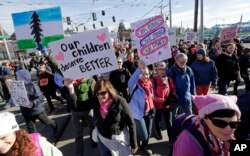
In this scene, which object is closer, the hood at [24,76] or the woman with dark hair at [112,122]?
the woman with dark hair at [112,122]

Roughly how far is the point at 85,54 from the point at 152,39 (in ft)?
5.32

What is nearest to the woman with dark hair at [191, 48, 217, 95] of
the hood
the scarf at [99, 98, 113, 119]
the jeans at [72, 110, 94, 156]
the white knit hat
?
the jeans at [72, 110, 94, 156]

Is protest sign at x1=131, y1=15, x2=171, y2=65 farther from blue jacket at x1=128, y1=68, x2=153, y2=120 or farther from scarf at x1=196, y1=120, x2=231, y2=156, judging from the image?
scarf at x1=196, y1=120, x2=231, y2=156

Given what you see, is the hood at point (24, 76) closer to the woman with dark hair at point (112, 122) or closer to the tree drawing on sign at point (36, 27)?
the tree drawing on sign at point (36, 27)

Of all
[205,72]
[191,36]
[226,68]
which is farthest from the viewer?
[191,36]

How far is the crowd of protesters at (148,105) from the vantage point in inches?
69.3

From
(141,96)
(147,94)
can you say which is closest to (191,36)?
(147,94)

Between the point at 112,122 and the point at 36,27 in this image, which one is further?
the point at 36,27

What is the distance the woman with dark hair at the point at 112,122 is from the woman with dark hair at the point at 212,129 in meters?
1.39

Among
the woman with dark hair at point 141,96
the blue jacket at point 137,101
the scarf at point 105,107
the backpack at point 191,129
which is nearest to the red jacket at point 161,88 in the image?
the woman with dark hair at point 141,96

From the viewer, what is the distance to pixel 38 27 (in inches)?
210

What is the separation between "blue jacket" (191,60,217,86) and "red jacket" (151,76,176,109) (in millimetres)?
1109

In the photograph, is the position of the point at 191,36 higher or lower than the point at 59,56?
lower

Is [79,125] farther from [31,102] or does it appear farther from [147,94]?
[147,94]
